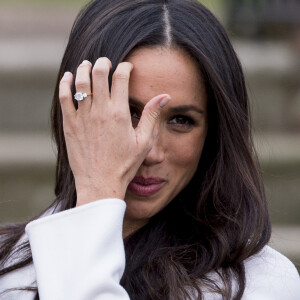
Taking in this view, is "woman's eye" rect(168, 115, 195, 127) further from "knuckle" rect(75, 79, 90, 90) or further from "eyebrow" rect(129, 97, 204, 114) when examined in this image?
"knuckle" rect(75, 79, 90, 90)

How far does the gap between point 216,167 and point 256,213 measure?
182 mm

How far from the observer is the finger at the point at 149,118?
2.89 m

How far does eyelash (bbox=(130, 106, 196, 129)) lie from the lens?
3008 millimetres

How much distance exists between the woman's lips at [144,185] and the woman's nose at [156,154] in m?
0.05

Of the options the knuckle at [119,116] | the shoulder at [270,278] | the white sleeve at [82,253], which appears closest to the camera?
the white sleeve at [82,253]

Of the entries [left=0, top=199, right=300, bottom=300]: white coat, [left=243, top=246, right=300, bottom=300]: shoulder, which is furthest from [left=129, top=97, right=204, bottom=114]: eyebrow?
[left=243, top=246, right=300, bottom=300]: shoulder

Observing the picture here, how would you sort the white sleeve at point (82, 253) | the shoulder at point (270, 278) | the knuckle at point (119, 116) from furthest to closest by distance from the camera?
the shoulder at point (270, 278)
the knuckle at point (119, 116)
the white sleeve at point (82, 253)

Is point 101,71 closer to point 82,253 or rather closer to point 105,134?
point 105,134

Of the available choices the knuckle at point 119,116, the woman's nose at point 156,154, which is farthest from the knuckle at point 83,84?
the woman's nose at point 156,154

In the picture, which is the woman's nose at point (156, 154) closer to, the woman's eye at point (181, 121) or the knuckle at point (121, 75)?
the woman's eye at point (181, 121)

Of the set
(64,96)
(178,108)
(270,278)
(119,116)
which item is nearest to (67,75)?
(64,96)

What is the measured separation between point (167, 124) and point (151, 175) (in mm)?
150

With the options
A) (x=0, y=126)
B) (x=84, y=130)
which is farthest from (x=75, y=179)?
(x=0, y=126)

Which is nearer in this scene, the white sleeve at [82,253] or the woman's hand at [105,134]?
the white sleeve at [82,253]
